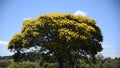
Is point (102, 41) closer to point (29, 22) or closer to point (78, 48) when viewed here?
point (78, 48)

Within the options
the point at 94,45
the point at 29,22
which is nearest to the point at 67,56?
the point at 94,45

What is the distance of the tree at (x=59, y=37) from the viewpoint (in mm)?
22031

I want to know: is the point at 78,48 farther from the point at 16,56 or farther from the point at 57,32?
the point at 16,56

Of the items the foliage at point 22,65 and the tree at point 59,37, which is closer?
the tree at point 59,37

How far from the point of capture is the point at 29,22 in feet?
77.5

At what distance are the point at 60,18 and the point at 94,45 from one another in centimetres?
360

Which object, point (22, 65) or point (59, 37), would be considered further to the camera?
point (22, 65)

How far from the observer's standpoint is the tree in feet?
72.3

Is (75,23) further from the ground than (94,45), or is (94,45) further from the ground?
(75,23)

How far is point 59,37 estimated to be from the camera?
22.0 m

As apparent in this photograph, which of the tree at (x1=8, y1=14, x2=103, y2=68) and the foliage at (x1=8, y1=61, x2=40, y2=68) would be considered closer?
the tree at (x1=8, y1=14, x2=103, y2=68)

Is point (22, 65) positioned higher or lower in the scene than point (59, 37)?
higher

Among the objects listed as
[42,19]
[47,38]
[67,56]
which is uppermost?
[42,19]

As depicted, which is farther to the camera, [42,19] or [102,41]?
[102,41]
